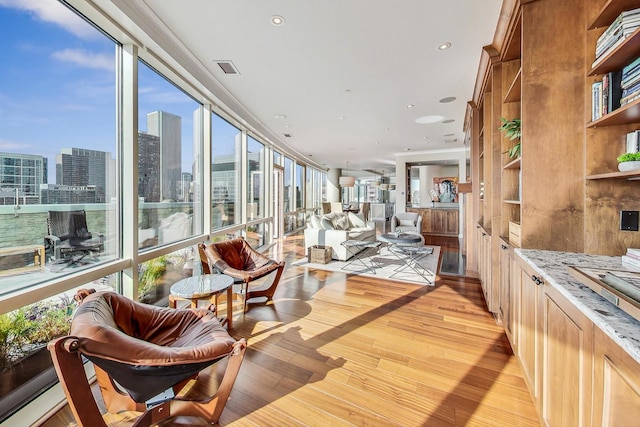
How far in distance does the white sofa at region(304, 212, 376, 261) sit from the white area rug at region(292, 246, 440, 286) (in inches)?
9.8

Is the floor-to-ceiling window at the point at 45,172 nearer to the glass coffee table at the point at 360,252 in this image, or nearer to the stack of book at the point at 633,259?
the stack of book at the point at 633,259

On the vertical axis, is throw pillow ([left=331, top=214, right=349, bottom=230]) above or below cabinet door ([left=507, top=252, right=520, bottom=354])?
above

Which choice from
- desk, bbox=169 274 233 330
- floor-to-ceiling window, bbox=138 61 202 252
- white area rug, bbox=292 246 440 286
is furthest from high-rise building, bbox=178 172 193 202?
white area rug, bbox=292 246 440 286

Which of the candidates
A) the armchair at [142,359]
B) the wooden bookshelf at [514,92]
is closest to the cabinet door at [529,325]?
the wooden bookshelf at [514,92]

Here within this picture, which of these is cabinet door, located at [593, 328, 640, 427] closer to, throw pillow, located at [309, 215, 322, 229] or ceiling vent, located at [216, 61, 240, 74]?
ceiling vent, located at [216, 61, 240, 74]

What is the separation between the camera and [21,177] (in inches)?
66.5

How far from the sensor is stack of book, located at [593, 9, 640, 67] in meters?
1.27

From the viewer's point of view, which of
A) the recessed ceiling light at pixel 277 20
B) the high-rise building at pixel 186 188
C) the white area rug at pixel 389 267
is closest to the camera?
the recessed ceiling light at pixel 277 20

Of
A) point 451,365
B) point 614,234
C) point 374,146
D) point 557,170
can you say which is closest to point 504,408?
point 451,365

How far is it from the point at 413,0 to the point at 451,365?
2903 mm

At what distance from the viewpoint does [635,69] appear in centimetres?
130

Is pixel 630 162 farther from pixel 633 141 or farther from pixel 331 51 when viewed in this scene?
pixel 331 51

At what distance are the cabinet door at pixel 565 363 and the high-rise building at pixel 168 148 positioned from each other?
140 inches

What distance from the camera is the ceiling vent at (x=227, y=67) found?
312 cm
